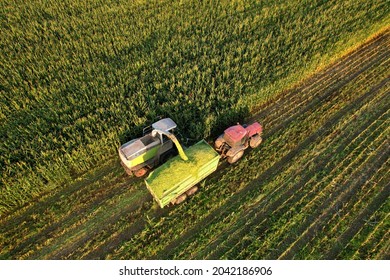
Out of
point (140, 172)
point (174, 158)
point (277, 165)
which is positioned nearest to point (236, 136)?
point (277, 165)

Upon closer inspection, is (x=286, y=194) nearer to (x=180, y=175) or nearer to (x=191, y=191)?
(x=191, y=191)

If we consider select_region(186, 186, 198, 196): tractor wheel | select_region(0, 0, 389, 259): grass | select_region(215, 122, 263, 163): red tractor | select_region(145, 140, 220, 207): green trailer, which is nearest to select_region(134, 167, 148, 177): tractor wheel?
select_region(0, 0, 389, 259): grass

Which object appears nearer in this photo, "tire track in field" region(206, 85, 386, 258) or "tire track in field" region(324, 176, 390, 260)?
"tire track in field" region(324, 176, 390, 260)

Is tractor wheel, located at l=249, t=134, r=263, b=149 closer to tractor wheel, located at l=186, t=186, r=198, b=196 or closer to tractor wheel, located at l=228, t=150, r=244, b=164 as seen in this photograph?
tractor wheel, located at l=228, t=150, r=244, b=164

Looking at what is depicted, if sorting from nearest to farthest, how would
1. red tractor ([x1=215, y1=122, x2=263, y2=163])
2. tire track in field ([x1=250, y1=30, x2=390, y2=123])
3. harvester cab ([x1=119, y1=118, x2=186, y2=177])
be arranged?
harvester cab ([x1=119, y1=118, x2=186, y2=177]) < red tractor ([x1=215, y1=122, x2=263, y2=163]) < tire track in field ([x1=250, y1=30, x2=390, y2=123])

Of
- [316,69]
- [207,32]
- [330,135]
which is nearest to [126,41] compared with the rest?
[207,32]
